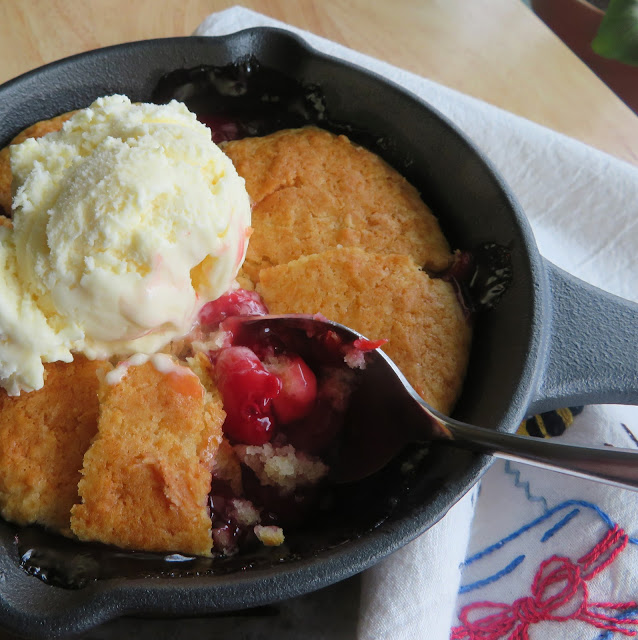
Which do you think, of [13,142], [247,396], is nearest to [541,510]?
[247,396]

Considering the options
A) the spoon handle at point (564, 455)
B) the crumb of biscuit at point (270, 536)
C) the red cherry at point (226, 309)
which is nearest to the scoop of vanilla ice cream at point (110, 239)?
the red cherry at point (226, 309)

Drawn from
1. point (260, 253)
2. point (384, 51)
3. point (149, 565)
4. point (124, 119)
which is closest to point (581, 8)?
point (384, 51)

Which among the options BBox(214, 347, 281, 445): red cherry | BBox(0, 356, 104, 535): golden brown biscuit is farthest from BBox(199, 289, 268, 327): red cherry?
BBox(0, 356, 104, 535): golden brown biscuit

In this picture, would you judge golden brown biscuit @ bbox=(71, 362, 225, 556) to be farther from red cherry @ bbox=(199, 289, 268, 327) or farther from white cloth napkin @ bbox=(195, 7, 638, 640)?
white cloth napkin @ bbox=(195, 7, 638, 640)

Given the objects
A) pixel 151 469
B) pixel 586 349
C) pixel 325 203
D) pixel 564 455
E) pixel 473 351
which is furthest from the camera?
pixel 325 203

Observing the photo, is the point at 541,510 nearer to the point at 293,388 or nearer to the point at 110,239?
the point at 293,388

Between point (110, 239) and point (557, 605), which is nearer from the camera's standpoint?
point (110, 239)

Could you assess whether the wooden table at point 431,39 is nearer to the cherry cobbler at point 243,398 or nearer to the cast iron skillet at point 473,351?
the cast iron skillet at point 473,351
